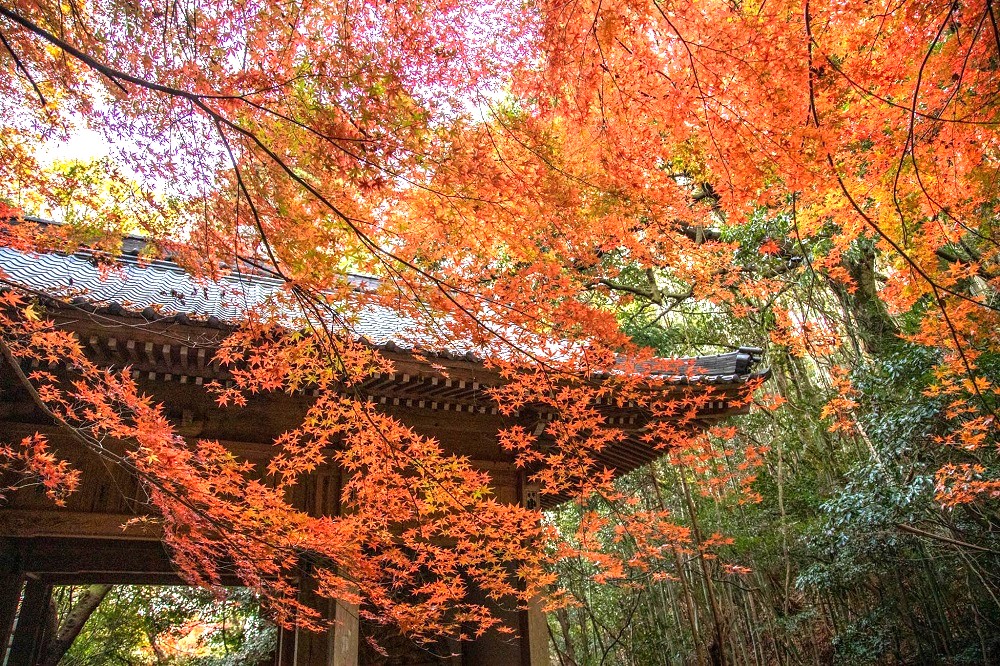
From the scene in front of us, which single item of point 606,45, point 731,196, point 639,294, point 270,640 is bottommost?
point 270,640

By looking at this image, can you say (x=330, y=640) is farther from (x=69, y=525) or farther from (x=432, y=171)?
(x=432, y=171)

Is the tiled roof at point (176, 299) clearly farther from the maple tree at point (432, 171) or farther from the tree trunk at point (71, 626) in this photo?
the tree trunk at point (71, 626)

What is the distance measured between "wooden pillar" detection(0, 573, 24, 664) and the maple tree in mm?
2079

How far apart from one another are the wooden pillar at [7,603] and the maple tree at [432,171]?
2.08m

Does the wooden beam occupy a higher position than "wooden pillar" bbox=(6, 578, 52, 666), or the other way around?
the wooden beam

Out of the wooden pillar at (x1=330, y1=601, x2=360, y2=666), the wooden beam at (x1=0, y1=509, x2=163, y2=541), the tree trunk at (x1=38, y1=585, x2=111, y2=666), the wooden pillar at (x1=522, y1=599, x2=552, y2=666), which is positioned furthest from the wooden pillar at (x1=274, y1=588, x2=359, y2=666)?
the tree trunk at (x1=38, y1=585, x2=111, y2=666)

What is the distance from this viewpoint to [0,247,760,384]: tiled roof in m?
3.69

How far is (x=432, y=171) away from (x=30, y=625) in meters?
6.98

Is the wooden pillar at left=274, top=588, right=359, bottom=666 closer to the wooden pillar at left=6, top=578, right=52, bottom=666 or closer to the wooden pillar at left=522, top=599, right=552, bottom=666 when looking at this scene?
the wooden pillar at left=522, top=599, right=552, bottom=666

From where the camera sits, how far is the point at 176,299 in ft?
14.7

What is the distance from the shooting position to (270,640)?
8.84 m

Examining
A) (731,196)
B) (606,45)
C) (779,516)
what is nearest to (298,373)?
(606,45)

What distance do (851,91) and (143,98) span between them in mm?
4097

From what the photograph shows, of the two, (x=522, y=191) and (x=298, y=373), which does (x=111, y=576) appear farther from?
(x=522, y=191)
